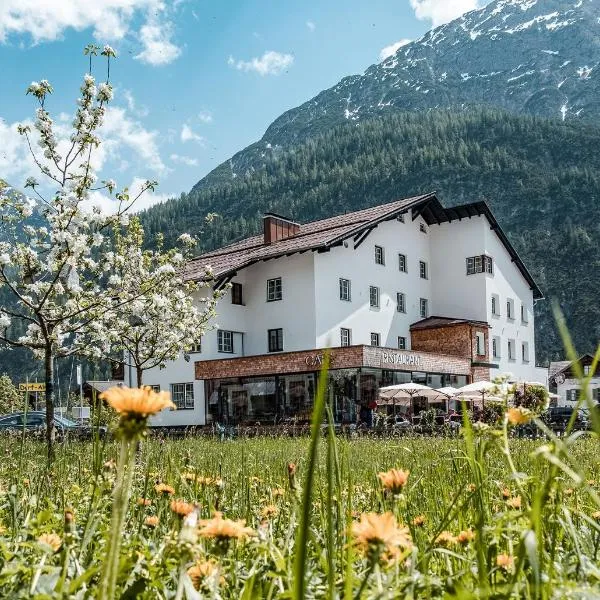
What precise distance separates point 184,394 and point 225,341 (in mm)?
3505

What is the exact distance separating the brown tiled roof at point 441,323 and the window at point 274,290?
796 centimetres

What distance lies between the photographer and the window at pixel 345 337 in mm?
33812

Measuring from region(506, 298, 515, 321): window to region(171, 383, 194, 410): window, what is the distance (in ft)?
62.3

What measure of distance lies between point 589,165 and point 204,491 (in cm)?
13857

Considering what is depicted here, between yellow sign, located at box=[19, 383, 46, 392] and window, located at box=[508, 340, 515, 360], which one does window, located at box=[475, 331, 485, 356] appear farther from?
yellow sign, located at box=[19, 383, 46, 392]

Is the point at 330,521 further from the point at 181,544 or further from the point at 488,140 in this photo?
the point at 488,140

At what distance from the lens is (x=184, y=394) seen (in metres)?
36.3

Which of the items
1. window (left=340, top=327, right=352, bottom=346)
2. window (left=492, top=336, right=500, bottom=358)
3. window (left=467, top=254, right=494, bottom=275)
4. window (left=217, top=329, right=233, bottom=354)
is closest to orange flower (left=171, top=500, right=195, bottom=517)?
window (left=340, top=327, right=352, bottom=346)

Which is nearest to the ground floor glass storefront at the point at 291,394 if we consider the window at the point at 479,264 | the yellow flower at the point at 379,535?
the window at the point at 479,264

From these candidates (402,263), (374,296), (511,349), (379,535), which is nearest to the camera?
(379,535)

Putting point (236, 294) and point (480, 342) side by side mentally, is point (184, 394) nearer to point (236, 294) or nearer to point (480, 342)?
point (236, 294)

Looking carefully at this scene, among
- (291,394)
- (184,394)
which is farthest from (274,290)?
(184,394)

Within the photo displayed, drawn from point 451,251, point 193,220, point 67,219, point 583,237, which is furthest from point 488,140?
point 67,219

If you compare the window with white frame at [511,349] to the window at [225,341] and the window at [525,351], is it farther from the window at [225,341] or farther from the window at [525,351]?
the window at [225,341]
